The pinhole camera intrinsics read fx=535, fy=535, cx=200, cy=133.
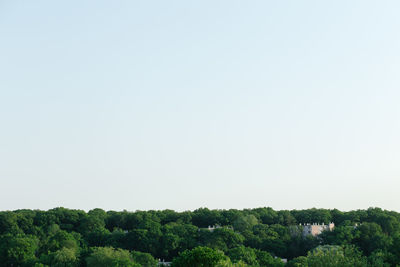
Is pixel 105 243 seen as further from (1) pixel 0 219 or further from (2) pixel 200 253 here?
(2) pixel 200 253

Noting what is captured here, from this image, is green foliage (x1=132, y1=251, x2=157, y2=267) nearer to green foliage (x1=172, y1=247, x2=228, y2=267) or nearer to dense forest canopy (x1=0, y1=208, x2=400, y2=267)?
dense forest canopy (x1=0, y1=208, x2=400, y2=267)

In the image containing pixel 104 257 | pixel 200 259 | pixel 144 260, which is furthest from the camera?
pixel 144 260

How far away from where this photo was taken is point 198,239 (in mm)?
133875

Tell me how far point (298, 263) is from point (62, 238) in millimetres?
56045

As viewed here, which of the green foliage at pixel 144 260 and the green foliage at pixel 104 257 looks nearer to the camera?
the green foliage at pixel 104 257

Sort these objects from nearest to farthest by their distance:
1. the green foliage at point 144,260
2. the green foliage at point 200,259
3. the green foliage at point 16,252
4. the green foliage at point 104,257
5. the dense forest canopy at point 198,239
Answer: the green foliage at point 200,259
the dense forest canopy at point 198,239
the green foliage at point 104,257
the green foliage at point 144,260
the green foliage at point 16,252

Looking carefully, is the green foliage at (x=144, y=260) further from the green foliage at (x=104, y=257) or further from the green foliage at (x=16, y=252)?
the green foliage at (x=16, y=252)

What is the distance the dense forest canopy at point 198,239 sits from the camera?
8606cm

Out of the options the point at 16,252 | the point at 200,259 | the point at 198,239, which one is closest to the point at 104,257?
the point at 16,252

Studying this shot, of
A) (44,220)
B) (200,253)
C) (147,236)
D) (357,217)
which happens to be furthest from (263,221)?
(200,253)

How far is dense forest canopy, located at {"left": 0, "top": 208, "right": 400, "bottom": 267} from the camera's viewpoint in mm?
86062

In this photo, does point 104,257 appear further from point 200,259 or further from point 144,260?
point 200,259

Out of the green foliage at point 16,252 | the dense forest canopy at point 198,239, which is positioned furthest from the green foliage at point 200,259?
the green foliage at point 16,252

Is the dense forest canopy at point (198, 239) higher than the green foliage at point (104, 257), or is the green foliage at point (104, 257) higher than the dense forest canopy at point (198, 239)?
the dense forest canopy at point (198, 239)
